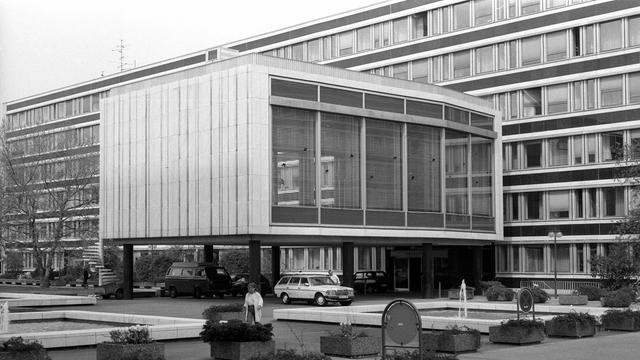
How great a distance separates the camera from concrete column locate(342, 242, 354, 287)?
151ft

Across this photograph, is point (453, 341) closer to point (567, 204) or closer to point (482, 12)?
point (567, 204)

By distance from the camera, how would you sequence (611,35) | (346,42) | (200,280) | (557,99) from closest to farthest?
(200,280)
(611,35)
(557,99)
(346,42)

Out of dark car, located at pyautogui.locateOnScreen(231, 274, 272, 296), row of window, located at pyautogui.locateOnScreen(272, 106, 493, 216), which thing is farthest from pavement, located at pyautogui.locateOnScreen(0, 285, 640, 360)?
dark car, located at pyautogui.locateOnScreen(231, 274, 272, 296)

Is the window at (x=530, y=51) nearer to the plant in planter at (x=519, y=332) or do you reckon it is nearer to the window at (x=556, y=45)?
the window at (x=556, y=45)

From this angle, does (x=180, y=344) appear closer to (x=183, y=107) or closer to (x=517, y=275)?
(x=183, y=107)

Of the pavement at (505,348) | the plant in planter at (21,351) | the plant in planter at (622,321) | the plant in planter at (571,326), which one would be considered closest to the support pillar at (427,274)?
the pavement at (505,348)

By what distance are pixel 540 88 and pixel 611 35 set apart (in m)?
6.18

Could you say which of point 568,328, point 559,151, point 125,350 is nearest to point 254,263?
point 568,328

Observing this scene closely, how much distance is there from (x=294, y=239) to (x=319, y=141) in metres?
5.25

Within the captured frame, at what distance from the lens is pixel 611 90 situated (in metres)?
58.9

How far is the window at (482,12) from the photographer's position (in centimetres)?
6500

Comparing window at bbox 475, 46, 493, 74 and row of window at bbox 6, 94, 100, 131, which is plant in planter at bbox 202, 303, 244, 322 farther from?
row of window at bbox 6, 94, 100, 131

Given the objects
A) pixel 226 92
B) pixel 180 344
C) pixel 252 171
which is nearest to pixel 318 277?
pixel 252 171

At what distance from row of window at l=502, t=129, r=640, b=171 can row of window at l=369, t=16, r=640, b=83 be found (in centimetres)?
564
